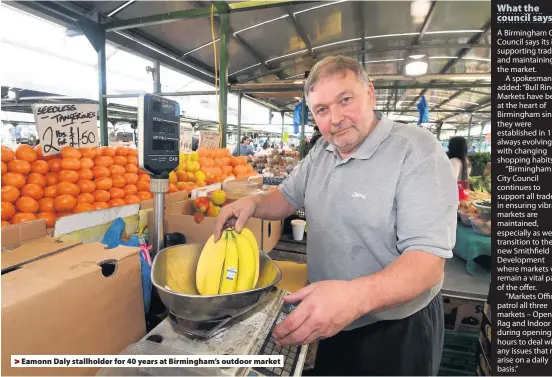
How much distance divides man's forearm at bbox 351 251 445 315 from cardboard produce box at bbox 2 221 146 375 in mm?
673

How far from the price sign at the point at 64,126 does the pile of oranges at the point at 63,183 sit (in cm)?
5

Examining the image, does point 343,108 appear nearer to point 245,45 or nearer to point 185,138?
point 185,138

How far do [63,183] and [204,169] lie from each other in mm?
1175

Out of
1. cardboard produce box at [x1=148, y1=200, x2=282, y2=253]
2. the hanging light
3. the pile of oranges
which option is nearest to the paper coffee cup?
cardboard produce box at [x1=148, y1=200, x2=282, y2=253]

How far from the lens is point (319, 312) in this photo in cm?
66

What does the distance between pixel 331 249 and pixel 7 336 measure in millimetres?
951

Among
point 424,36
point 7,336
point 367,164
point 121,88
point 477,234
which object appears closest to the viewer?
point 7,336

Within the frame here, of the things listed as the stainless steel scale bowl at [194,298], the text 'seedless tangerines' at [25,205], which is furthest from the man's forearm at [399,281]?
the text 'seedless tangerines' at [25,205]

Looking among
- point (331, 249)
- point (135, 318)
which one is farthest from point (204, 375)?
point (331, 249)

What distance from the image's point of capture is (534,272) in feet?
3.85

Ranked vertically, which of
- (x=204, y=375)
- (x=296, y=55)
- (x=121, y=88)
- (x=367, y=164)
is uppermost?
(x=296, y=55)

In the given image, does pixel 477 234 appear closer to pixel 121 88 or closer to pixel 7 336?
pixel 7 336

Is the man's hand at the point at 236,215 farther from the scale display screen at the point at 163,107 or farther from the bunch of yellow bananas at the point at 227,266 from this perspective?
the scale display screen at the point at 163,107

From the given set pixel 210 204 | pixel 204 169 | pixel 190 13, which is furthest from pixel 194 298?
pixel 190 13
